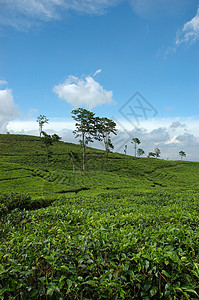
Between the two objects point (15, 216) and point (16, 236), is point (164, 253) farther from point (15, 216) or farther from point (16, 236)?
point (15, 216)

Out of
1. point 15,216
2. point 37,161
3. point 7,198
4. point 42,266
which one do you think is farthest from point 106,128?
point 42,266

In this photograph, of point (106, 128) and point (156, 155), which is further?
point (156, 155)

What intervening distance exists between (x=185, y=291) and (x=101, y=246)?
122 cm

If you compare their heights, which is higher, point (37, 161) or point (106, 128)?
point (106, 128)

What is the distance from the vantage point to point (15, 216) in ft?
17.9

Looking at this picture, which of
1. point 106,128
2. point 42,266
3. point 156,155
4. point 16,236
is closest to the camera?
point 42,266

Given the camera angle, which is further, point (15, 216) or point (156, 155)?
point (156, 155)

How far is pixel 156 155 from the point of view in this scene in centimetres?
9531

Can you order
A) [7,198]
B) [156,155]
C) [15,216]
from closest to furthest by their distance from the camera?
[15,216]
[7,198]
[156,155]

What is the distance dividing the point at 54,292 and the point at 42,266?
365 millimetres

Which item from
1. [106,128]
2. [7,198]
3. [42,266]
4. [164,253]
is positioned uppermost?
[106,128]

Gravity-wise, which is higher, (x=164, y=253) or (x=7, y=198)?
(x=164, y=253)

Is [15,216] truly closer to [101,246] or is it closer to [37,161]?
[101,246]

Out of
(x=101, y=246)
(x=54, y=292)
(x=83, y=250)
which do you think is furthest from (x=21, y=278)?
(x=101, y=246)
